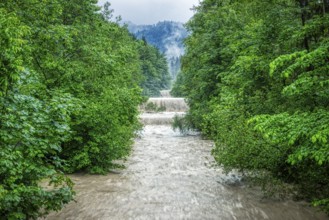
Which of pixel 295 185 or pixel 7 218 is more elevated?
pixel 7 218

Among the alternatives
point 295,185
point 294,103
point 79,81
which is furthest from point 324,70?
point 79,81

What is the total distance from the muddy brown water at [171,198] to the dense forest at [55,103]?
943 millimetres

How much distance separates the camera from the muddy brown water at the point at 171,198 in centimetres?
914

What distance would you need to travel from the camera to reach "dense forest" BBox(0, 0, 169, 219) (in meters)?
5.66

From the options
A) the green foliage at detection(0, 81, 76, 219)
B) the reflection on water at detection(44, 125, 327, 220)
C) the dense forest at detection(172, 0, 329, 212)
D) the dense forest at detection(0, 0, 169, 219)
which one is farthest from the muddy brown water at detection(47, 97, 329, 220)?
the green foliage at detection(0, 81, 76, 219)

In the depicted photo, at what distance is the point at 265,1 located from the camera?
11102 mm

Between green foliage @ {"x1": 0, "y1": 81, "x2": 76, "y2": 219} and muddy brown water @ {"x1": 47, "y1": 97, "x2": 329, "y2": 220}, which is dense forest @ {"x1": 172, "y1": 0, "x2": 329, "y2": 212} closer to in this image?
muddy brown water @ {"x1": 47, "y1": 97, "x2": 329, "y2": 220}

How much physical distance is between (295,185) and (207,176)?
3.90 meters

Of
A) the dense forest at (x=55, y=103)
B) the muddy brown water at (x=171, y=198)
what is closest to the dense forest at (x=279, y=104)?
the muddy brown water at (x=171, y=198)

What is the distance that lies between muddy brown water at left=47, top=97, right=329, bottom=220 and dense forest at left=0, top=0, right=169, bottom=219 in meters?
0.94

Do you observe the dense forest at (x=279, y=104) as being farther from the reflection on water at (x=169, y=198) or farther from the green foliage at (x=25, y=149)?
the green foliage at (x=25, y=149)

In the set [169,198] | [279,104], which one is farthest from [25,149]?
[279,104]

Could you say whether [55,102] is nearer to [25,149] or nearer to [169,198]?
[25,149]

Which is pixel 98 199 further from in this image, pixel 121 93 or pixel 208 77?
pixel 208 77
